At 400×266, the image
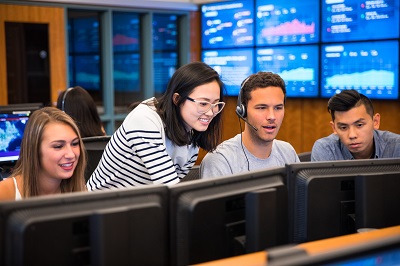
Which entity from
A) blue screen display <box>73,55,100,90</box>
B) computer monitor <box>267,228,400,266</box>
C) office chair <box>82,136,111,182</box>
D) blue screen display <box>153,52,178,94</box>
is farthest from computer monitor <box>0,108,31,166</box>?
blue screen display <box>153,52,178,94</box>

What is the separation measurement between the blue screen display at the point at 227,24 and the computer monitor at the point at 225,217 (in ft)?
15.0

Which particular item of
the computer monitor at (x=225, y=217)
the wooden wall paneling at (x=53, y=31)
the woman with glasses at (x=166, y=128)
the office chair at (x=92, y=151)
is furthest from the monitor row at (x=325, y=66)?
the computer monitor at (x=225, y=217)

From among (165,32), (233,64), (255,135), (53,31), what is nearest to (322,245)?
(255,135)

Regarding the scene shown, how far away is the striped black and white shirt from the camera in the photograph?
6.41 feet

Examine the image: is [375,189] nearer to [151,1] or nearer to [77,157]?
[77,157]

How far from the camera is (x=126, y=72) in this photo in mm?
6215

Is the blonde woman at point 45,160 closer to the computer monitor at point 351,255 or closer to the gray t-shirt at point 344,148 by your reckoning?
the gray t-shirt at point 344,148

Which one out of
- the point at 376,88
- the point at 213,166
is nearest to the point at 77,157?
the point at 213,166

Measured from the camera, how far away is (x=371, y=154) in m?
2.49

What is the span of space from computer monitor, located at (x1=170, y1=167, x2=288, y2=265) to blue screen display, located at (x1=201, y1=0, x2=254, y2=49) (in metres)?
4.58

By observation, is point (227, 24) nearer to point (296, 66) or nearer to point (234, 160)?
point (296, 66)

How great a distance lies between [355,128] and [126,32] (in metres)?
4.24

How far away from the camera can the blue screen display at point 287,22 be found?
5.37m

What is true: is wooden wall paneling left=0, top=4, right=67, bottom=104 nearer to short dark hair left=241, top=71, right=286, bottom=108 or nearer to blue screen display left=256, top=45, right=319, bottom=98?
blue screen display left=256, top=45, right=319, bottom=98
